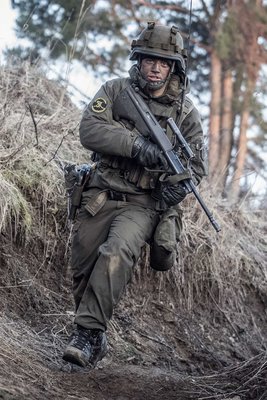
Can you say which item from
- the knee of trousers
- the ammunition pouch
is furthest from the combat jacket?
the knee of trousers

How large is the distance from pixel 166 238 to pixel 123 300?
163 centimetres

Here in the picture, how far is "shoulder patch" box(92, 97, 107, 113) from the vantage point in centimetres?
525

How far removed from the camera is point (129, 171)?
17.3 feet

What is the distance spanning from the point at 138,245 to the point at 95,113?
91 cm

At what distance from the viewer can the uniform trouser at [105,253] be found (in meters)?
4.88

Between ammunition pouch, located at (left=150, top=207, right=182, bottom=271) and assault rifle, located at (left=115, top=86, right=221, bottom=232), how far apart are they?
22 cm

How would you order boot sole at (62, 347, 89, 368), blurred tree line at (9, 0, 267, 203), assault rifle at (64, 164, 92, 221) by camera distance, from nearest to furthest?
boot sole at (62, 347, 89, 368), assault rifle at (64, 164, 92, 221), blurred tree line at (9, 0, 267, 203)

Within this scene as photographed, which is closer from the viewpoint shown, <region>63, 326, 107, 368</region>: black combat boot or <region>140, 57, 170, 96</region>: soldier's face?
<region>63, 326, 107, 368</region>: black combat boot

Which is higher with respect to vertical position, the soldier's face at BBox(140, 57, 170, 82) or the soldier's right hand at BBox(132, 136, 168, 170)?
the soldier's face at BBox(140, 57, 170, 82)

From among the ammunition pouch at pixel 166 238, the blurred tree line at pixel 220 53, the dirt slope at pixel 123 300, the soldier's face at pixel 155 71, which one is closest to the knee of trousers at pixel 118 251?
the ammunition pouch at pixel 166 238

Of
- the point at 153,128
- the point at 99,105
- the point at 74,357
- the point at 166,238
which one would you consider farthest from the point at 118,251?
the point at 99,105

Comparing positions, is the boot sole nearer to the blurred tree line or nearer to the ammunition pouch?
the ammunition pouch

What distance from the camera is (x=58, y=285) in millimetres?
6371

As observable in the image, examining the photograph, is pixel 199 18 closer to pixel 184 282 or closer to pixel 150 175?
pixel 184 282
